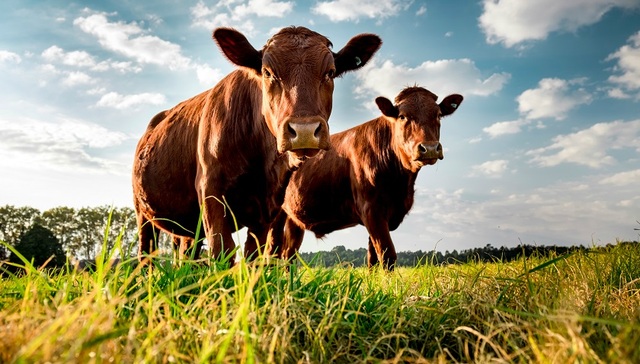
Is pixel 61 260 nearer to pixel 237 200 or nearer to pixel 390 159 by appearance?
pixel 390 159

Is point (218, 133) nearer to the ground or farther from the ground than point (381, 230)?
farther from the ground

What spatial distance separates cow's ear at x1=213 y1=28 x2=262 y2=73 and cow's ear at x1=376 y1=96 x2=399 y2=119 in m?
4.20

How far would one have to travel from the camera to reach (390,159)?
938 cm

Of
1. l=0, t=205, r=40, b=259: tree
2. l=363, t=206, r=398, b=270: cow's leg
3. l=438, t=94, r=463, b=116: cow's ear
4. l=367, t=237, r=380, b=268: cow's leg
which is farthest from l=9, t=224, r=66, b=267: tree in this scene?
l=438, t=94, r=463, b=116: cow's ear

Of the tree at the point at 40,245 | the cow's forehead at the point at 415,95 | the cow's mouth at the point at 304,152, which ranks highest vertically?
the cow's forehead at the point at 415,95

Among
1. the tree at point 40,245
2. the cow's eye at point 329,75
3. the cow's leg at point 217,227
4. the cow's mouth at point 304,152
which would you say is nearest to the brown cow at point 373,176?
the cow's leg at point 217,227

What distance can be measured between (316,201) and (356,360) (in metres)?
7.92

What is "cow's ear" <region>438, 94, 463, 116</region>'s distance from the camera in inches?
396

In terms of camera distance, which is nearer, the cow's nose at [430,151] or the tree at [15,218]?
the cow's nose at [430,151]

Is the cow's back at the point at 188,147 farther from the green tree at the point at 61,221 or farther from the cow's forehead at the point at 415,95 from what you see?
the green tree at the point at 61,221

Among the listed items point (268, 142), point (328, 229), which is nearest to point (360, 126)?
point (328, 229)

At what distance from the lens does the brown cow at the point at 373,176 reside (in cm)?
882

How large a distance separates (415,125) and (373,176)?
1.17 meters

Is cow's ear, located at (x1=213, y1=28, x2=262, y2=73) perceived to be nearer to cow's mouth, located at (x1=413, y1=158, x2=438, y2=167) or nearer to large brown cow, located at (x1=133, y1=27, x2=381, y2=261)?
large brown cow, located at (x1=133, y1=27, x2=381, y2=261)
